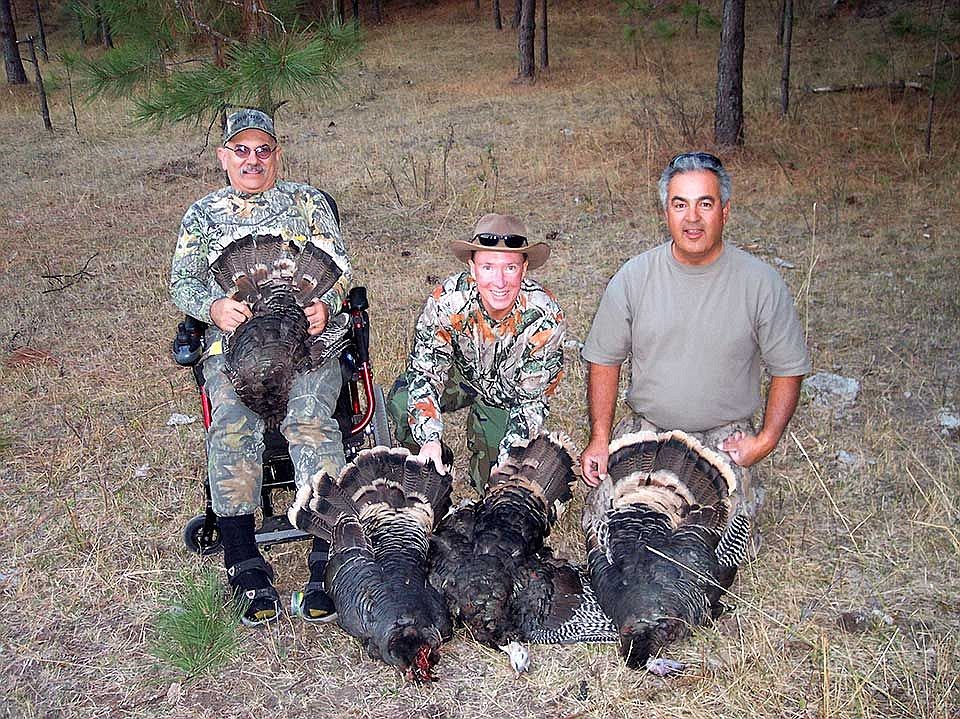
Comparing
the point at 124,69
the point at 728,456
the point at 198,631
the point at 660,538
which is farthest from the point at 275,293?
the point at 124,69

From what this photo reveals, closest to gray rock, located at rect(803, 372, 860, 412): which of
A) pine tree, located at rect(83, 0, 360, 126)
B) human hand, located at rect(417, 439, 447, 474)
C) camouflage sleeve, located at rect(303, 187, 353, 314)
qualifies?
human hand, located at rect(417, 439, 447, 474)

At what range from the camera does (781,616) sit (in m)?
3.86

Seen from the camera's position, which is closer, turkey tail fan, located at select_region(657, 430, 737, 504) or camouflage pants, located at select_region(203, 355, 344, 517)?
turkey tail fan, located at select_region(657, 430, 737, 504)

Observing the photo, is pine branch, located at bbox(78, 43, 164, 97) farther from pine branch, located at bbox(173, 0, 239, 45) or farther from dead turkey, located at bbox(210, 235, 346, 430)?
dead turkey, located at bbox(210, 235, 346, 430)

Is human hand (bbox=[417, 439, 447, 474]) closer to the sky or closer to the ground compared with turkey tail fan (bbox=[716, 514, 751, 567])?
closer to the sky

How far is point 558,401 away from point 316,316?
2223 millimetres

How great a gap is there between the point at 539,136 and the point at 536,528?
32.6ft

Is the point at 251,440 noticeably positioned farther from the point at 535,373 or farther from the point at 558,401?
the point at 558,401

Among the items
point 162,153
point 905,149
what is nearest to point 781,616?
point 905,149

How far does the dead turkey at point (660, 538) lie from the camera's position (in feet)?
11.3

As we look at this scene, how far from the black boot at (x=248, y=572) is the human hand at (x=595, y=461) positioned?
158 cm

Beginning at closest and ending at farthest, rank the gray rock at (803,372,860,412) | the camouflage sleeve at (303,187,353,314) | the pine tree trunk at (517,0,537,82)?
the camouflage sleeve at (303,187,353,314)
the gray rock at (803,372,860,412)
the pine tree trunk at (517,0,537,82)

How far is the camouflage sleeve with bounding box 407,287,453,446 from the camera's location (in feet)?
14.4

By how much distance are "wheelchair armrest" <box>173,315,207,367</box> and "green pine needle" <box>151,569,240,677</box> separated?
105cm
